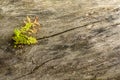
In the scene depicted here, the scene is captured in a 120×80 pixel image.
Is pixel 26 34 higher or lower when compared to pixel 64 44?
higher

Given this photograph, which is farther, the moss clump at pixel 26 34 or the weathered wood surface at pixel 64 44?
the moss clump at pixel 26 34

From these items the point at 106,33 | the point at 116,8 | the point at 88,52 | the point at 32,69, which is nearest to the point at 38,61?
the point at 32,69

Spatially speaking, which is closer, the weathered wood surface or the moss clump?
the weathered wood surface

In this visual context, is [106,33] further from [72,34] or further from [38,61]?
[38,61]
